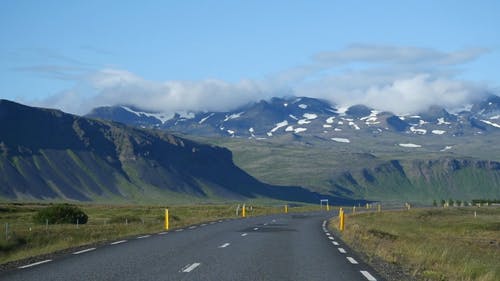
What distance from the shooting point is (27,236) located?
36.9 m

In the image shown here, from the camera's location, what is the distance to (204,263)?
65.1ft

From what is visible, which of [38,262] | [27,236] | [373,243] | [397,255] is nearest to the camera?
[38,262]

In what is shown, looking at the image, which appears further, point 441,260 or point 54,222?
point 54,222

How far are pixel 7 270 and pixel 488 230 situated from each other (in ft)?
162

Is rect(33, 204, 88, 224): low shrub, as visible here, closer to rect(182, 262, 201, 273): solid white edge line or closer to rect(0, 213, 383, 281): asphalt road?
rect(0, 213, 383, 281): asphalt road

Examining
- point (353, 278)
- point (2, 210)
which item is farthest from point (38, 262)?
point (2, 210)

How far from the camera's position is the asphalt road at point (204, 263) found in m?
16.9

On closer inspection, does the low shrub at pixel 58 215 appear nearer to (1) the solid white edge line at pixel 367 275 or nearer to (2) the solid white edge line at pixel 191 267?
(2) the solid white edge line at pixel 191 267

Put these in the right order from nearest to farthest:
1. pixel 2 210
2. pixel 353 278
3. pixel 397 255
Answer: pixel 353 278, pixel 397 255, pixel 2 210

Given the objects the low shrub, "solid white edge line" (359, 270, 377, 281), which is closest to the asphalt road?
"solid white edge line" (359, 270, 377, 281)

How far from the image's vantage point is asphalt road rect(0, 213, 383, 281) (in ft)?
55.4

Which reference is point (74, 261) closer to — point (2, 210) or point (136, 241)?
point (136, 241)

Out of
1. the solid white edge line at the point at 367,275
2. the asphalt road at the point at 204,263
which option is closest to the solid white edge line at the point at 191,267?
the asphalt road at the point at 204,263

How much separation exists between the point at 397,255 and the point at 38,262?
1066 cm
